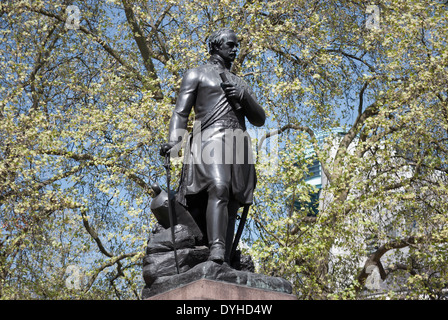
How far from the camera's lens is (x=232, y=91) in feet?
19.9

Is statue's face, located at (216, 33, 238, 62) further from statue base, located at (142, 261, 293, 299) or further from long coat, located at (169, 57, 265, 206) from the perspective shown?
statue base, located at (142, 261, 293, 299)

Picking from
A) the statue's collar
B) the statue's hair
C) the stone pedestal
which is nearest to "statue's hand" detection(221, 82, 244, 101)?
the statue's collar

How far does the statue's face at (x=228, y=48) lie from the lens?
21.1ft

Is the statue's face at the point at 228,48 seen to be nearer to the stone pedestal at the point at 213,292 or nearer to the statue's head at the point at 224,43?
the statue's head at the point at 224,43

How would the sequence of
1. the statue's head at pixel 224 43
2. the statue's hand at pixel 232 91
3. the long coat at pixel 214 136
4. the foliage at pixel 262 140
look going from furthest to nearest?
the foliage at pixel 262 140, the statue's head at pixel 224 43, the statue's hand at pixel 232 91, the long coat at pixel 214 136

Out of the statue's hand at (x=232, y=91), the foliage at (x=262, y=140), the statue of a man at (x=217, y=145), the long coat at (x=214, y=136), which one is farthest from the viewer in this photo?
the foliage at (x=262, y=140)

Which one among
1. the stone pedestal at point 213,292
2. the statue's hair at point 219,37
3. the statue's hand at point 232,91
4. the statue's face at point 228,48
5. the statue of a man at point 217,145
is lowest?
the stone pedestal at point 213,292

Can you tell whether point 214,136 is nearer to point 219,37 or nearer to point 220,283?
point 219,37

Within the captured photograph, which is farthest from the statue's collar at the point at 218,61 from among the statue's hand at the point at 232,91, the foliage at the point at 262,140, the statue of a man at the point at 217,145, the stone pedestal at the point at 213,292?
the foliage at the point at 262,140

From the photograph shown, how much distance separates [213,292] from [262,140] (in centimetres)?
1101

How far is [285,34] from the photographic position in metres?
15.8

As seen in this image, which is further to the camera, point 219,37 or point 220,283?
point 219,37

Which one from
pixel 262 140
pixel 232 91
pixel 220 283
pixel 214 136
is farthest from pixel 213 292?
pixel 262 140
